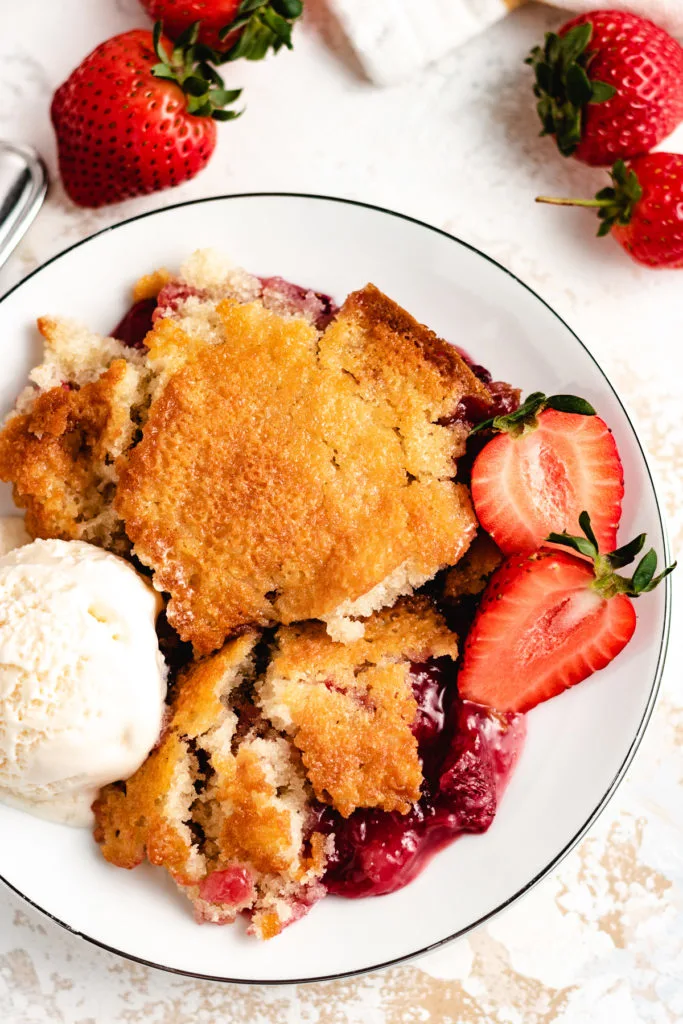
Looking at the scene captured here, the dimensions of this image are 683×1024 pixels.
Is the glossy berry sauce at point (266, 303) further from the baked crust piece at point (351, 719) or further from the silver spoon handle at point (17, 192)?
the baked crust piece at point (351, 719)

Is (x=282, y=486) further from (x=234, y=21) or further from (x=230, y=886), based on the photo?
(x=234, y=21)

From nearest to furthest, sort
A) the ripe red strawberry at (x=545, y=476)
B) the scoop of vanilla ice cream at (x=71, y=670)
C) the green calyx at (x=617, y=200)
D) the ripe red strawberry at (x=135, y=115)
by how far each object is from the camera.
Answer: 1. the scoop of vanilla ice cream at (x=71, y=670)
2. the ripe red strawberry at (x=545, y=476)
3. the ripe red strawberry at (x=135, y=115)
4. the green calyx at (x=617, y=200)

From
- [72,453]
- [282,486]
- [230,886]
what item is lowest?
[230,886]

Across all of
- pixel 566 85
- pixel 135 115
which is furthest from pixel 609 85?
pixel 135 115

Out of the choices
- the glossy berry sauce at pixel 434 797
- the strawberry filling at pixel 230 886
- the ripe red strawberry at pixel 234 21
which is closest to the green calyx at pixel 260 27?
the ripe red strawberry at pixel 234 21

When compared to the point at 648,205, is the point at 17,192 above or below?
below

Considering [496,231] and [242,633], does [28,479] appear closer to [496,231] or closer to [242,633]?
[242,633]

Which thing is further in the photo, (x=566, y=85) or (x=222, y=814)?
(x=566, y=85)
